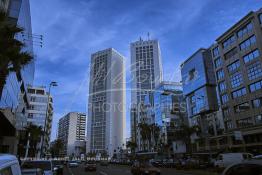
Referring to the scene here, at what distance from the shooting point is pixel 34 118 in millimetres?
95812

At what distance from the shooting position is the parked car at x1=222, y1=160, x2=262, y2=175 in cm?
423

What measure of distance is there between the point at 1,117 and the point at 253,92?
1725 inches

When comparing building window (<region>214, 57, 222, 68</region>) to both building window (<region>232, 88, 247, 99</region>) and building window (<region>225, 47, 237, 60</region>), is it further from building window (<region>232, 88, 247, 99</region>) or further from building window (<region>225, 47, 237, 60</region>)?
building window (<region>232, 88, 247, 99</region>)

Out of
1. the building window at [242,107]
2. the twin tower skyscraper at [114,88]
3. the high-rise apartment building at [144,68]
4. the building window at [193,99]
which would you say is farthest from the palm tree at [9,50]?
the high-rise apartment building at [144,68]

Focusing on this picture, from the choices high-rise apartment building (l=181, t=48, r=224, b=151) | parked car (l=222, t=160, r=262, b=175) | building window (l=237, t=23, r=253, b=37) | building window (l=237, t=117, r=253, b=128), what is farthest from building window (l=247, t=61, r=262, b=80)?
parked car (l=222, t=160, r=262, b=175)

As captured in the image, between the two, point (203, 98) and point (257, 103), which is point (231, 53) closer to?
point (257, 103)

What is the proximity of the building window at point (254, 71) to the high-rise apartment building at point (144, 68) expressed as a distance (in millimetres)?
111546

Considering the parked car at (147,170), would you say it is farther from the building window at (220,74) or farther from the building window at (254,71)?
the building window at (220,74)

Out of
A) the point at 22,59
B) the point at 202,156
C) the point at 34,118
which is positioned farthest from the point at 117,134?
the point at 22,59

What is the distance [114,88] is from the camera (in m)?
161

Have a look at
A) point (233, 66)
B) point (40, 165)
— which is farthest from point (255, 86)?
point (40, 165)

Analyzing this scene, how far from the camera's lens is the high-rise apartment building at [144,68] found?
171000mm

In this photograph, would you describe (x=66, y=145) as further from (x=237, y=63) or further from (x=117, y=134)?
(x=237, y=63)

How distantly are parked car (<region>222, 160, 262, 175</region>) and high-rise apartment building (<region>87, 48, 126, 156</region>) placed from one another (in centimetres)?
13921
